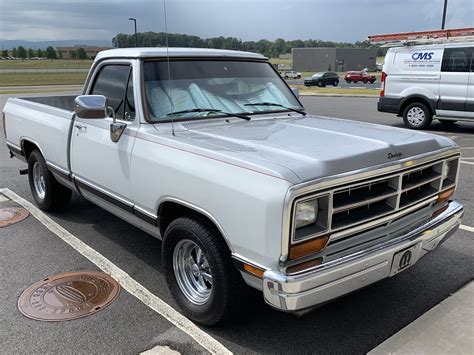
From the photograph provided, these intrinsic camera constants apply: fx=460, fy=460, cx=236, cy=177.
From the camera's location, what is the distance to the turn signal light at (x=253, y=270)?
8.59 ft

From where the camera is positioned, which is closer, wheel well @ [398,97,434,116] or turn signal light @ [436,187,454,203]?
turn signal light @ [436,187,454,203]

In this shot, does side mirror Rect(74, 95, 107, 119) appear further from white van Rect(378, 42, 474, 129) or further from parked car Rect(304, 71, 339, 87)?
parked car Rect(304, 71, 339, 87)

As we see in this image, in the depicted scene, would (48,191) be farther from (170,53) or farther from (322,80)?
(322,80)

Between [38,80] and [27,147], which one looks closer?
[27,147]

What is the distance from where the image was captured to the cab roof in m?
4.05

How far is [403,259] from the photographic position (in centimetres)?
298

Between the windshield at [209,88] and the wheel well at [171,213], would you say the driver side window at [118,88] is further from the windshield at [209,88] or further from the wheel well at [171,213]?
the wheel well at [171,213]

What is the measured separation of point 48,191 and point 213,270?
3.30 meters

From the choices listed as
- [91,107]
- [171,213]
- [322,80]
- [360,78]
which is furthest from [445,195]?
[360,78]

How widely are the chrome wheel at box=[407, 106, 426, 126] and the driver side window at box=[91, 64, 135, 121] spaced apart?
944 centimetres

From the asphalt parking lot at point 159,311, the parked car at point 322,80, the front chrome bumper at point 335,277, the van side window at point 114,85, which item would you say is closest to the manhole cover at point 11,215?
the asphalt parking lot at point 159,311

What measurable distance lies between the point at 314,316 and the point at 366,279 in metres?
0.81

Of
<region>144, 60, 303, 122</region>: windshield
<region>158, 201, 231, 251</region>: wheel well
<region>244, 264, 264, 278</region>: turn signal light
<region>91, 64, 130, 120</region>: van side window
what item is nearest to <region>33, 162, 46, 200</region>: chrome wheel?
<region>91, 64, 130, 120</region>: van side window

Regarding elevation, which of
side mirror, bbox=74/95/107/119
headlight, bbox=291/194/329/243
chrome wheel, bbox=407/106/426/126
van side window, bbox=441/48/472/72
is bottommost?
chrome wheel, bbox=407/106/426/126
